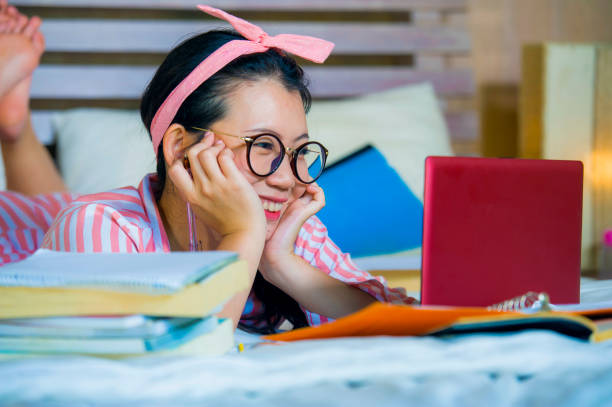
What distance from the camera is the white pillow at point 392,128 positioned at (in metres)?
2.09

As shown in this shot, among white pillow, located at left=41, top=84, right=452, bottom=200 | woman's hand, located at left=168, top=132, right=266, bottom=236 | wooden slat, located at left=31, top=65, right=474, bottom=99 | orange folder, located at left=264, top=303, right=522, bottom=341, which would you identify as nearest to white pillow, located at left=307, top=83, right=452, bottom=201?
white pillow, located at left=41, top=84, right=452, bottom=200

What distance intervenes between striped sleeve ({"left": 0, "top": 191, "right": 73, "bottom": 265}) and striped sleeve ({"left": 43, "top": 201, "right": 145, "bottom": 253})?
64cm

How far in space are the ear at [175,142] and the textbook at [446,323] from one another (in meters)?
0.49

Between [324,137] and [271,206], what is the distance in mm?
949

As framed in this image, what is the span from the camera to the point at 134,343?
0.65 meters

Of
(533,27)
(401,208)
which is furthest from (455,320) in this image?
(533,27)

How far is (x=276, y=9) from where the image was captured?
8.41 ft

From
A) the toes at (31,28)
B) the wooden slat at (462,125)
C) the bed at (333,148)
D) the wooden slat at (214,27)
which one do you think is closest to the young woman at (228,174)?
the bed at (333,148)

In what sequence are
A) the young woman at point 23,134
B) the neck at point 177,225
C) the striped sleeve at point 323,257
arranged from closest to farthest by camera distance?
the neck at point 177,225
the striped sleeve at point 323,257
the young woman at point 23,134

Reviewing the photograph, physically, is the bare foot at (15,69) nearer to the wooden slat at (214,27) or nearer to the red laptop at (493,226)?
the wooden slat at (214,27)

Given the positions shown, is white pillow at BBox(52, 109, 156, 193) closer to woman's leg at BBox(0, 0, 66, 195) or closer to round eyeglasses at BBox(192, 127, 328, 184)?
woman's leg at BBox(0, 0, 66, 195)

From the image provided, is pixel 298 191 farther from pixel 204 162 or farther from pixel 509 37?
pixel 509 37

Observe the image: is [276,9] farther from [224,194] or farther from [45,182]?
[224,194]

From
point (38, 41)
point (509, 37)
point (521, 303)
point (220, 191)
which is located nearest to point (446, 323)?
point (521, 303)
